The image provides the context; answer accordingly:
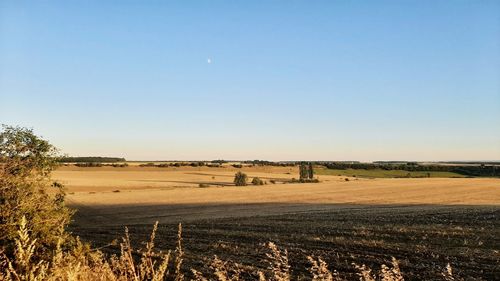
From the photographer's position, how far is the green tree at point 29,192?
12000mm

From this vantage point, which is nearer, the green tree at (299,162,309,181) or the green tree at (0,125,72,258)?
the green tree at (0,125,72,258)

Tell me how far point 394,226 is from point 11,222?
19592 millimetres

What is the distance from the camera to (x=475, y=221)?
27.0m

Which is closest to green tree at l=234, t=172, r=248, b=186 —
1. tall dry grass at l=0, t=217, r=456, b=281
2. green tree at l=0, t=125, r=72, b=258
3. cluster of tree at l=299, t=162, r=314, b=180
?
cluster of tree at l=299, t=162, r=314, b=180

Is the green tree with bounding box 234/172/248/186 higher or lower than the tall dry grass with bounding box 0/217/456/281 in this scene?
lower

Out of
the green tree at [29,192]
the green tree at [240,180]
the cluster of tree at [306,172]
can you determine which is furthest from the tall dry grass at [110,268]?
the cluster of tree at [306,172]

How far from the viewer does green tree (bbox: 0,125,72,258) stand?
→ 1200 centimetres

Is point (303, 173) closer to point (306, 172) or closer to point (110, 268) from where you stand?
point (306, 172)

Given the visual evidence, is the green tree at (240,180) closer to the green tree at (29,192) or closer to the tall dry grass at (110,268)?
the green tree at (29,192)

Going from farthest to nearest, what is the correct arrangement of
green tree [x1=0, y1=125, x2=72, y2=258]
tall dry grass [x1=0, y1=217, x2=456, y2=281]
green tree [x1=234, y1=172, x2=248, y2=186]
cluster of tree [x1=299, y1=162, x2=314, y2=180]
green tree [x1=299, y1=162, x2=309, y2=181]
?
1. cluster of tree [x1=299, y1=162, x2=314, y2=180]
2. green tree [x1=299, y1=162, x2=309, y2=181]
3. green tree [x1=234, y1=172, x2=248, y2=186]
4. green tree [x1=0, y1=125, x2=72, y2=258]
5. tall dry grass [x1=0, y1=217, x2=456, y2=281]

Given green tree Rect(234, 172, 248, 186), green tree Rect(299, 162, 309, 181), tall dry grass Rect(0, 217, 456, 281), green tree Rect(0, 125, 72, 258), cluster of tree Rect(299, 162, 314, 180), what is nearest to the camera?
tall dry grass Rect(0, 217, 456, 281)

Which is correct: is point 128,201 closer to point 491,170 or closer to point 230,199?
point 230,199

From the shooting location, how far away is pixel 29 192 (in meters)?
13.1

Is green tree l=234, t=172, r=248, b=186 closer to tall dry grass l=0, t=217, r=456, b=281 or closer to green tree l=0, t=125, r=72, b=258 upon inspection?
green tree l=0, t=125, r=72, b=258
